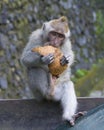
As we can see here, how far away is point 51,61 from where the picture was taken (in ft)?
27.3

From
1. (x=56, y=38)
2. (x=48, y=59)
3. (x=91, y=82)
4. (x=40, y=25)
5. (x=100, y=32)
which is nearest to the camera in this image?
(x=48, y=59)

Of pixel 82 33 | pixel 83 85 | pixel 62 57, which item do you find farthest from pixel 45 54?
pixel 82 33

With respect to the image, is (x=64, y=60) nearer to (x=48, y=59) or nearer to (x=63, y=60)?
(x=63, y=60)

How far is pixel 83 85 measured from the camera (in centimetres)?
1323

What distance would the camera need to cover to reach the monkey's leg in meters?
8.49

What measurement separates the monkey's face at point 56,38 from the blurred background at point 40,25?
3.60 m

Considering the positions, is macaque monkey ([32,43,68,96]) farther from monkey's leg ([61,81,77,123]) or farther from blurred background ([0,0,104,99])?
blurred background ([0,0,104,99])

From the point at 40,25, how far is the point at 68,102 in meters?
6.86

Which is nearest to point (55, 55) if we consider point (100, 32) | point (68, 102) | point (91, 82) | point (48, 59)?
point (48, 59)

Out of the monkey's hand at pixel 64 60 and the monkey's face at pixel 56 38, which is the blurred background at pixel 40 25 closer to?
the monkey's face at pixel 56 38

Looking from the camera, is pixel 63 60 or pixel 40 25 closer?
pixel 63 60

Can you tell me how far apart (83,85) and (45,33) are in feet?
15.1

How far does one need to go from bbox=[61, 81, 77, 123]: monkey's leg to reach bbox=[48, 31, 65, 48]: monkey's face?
0.51m

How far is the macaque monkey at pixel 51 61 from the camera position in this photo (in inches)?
335
